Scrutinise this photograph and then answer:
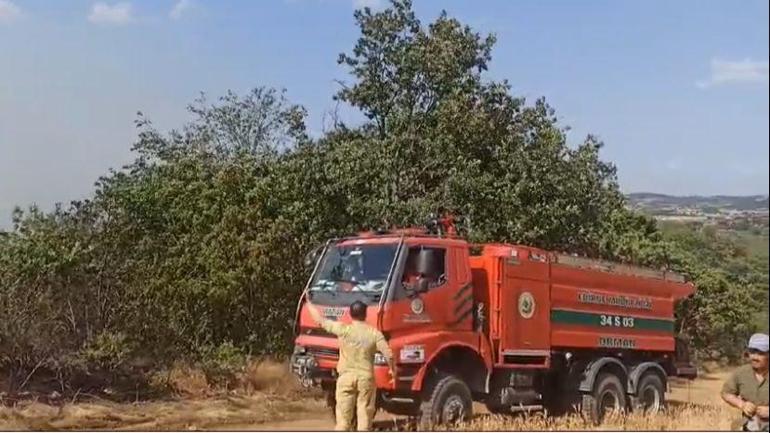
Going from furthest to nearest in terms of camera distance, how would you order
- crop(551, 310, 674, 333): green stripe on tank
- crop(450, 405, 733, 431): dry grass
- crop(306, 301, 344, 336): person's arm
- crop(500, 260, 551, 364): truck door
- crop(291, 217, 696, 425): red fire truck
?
crop(551, 310, 674, 333): green stripe on tank < crop(500, 260, 551, 364): truck door < crop(450, 405, 733, 431): dry grass < crop(291, 217, 696, 425): red fire truck < crop(306, 301, 344, 336): person's arm

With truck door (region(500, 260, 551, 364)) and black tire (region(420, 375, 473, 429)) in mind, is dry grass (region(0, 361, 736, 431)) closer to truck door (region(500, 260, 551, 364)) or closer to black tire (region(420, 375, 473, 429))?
black tire (region(420, 375, 473, 429))

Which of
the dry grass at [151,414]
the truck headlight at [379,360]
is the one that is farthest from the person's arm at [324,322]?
the dry grass at [151,414]

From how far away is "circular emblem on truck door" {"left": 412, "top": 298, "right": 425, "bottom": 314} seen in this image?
10555 millimetres

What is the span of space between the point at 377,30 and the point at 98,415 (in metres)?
9.55

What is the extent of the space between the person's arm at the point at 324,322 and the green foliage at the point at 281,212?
460cm

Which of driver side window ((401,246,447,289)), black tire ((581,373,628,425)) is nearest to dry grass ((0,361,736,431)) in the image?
black tire ((581,373,628,425))

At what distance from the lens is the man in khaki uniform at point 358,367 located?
31.0 feet

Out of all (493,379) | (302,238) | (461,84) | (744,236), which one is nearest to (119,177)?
(302,238)

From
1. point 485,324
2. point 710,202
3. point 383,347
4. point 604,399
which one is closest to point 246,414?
point 485,324

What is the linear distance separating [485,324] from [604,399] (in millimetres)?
2867

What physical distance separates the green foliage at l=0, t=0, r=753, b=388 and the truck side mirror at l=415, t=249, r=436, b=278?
208 inches

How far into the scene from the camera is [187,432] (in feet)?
39.2

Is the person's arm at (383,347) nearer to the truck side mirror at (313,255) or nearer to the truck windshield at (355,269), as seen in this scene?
the truck windshield at (355,269)

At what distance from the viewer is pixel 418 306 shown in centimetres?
1060
